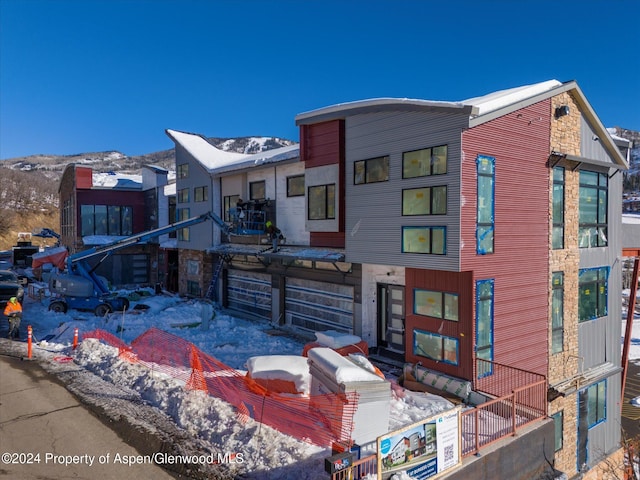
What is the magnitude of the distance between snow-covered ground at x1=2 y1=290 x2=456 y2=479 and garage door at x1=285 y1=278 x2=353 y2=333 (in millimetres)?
1275

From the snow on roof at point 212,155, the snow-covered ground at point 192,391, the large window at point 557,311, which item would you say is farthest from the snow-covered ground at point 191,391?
the snow on roof at point 212,155

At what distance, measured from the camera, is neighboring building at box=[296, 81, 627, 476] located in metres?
12.2

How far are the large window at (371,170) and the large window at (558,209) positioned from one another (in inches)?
230

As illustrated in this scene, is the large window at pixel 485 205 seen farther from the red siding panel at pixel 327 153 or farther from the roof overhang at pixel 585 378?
the roof overhang at pixel 585 378

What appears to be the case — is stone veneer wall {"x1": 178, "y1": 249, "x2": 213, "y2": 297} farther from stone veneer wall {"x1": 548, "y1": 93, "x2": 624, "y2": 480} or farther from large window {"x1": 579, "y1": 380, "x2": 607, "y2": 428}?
large window {"x1": 579, "y1": 380, "x2": 607, "y2": 428}

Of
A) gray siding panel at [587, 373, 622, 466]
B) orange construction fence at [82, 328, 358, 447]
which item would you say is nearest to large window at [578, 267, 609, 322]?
gray siding panel at [587, 373, 622, 466]

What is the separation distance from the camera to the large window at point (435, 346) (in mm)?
12617

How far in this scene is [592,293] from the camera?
54.4 feet

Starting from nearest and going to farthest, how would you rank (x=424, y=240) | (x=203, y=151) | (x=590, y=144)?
(x=424, y=240) < (x=590, y=144) < (x=203, y=151)

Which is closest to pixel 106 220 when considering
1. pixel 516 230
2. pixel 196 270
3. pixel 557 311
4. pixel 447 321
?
pixel 196 270

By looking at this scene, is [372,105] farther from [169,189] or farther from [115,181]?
[115,181]

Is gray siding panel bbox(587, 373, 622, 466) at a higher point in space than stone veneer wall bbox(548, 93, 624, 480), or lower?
lower

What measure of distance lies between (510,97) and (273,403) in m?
10.9

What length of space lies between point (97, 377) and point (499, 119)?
14195mm
